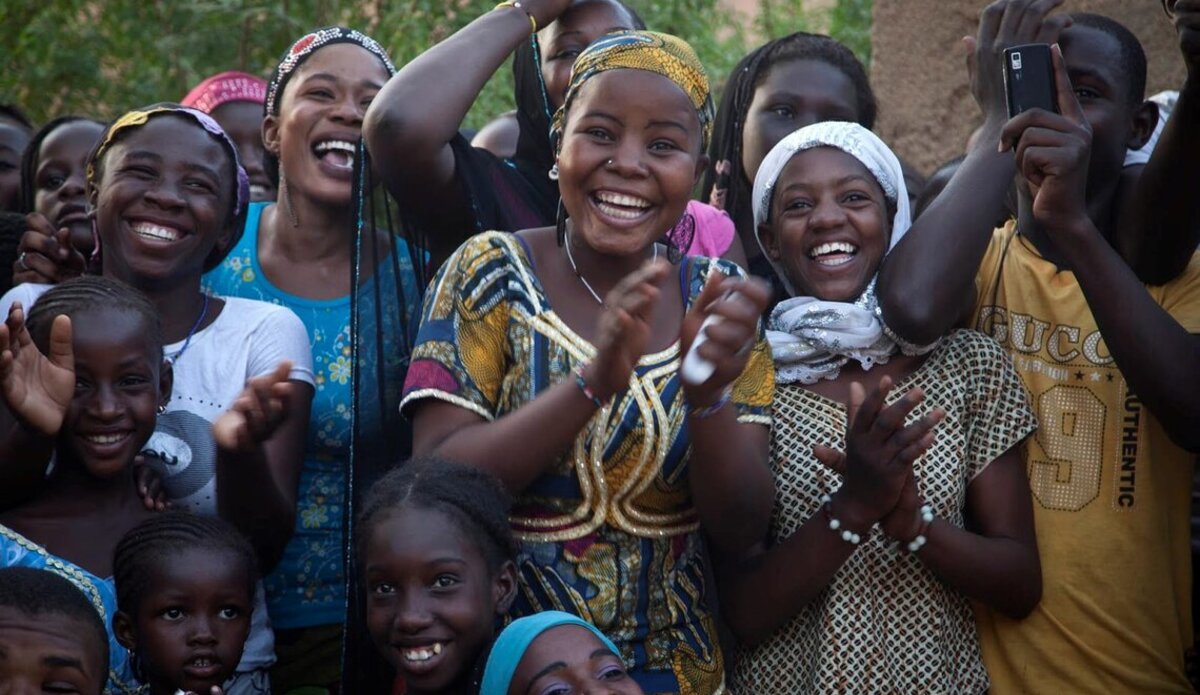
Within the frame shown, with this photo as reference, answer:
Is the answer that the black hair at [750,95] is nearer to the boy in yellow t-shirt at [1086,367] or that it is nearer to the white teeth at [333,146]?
the boy in yellow t-shirt at [1086,367]

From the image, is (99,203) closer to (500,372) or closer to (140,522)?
(140,522)

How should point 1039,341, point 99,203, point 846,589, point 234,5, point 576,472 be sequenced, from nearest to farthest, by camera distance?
1. point 576,472
2. point 846,589
3. point 1039,341
4. point 99,203
5. point 234,5

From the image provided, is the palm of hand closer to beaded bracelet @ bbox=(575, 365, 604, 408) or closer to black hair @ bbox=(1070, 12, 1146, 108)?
beaded bracelet @ bbox=(575, 365, 604, 408)

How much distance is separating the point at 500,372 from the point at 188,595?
81 centimetres

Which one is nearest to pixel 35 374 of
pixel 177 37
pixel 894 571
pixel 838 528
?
pixel 838 528

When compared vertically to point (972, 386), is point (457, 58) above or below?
above

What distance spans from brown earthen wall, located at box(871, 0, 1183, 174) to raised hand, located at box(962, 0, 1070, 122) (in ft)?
5.84

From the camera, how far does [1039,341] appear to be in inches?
129

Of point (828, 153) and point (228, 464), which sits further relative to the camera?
point (828, 153)

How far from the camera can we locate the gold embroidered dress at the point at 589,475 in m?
2.82

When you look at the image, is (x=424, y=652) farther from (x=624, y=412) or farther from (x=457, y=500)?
(x=624, y=412)

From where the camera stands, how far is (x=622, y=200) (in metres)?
2.98

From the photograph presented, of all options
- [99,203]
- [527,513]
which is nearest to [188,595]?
[527,513]

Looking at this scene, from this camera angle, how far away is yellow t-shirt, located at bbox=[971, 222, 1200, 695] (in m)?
3.13
